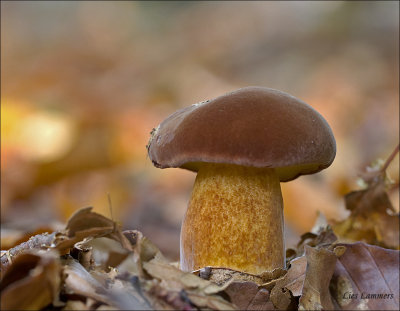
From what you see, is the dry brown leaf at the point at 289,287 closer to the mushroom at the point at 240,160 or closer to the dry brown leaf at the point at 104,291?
the mushroom at the point at 240,160

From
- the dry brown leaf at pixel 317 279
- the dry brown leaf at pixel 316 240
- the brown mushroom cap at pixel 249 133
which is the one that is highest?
the brown mushroom cap at pixel 249 133

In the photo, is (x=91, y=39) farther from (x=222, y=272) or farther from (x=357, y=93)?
(x=222, y=272)

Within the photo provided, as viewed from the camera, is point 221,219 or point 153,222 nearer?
point 221,219

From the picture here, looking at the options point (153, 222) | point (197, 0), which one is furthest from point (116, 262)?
point (197, 0)

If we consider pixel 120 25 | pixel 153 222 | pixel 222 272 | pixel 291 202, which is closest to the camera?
pixel 222 272

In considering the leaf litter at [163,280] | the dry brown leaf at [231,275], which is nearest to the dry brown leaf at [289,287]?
the leaf litter at [163,280]
